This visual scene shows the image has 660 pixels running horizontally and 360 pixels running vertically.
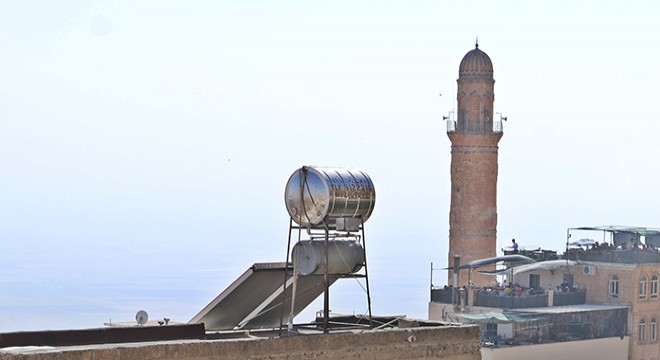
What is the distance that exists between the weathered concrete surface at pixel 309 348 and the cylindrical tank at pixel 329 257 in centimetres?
154

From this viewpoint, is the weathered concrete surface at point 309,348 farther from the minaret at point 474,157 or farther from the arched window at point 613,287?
the minaret at point 474,157

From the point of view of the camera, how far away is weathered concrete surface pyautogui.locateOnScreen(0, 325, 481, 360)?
760 inches

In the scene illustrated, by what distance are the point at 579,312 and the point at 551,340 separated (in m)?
3.03

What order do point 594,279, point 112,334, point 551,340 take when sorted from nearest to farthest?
point 112,334, point 551,340, point 594,279

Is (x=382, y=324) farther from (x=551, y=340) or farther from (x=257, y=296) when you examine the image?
(x=551, y=340)

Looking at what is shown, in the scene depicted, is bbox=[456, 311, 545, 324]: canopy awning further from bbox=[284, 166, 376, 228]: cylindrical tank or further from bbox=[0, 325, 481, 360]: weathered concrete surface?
bbox=[284, 166, 376, 228]: cylindrical tank

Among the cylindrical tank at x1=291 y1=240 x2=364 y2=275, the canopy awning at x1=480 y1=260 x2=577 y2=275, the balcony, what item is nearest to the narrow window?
the balcony

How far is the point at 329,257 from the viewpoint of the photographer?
77.3 ft

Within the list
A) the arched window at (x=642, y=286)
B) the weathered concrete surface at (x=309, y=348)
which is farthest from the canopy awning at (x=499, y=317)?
the weathered concrete surface at (x=309, y=348)

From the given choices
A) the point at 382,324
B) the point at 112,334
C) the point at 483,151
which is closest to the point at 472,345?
the point at 382,324

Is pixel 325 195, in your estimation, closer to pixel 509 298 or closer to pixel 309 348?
pixel 309 348

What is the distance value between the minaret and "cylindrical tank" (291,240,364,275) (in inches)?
2157

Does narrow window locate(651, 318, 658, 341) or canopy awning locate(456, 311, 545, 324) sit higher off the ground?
canopy awning locate(456, 311, 545, 324)

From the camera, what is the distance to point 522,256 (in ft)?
226
